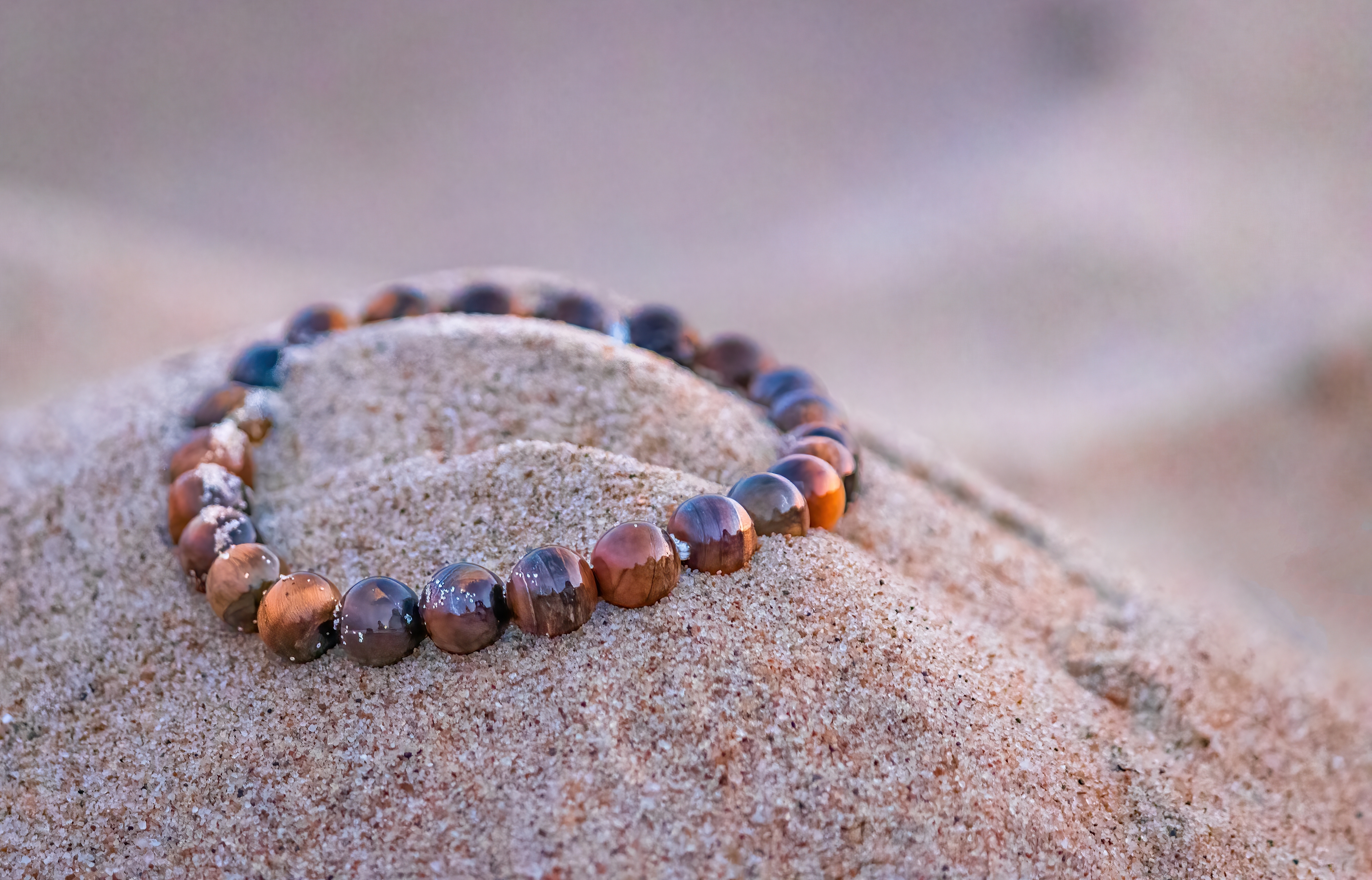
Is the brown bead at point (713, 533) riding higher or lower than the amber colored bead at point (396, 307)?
higher

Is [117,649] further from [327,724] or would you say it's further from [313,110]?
[313,110]

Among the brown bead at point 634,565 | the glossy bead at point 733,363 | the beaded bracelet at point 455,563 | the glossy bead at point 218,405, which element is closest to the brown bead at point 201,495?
the beaded bracelet at point 455,563

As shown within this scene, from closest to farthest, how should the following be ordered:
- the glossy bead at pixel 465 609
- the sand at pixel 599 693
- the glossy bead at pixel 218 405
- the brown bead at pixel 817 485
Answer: the sand at pixel 599 693
the glossy bead at pixel 465 609
the brown bead at pixel 817 485
the glossy bead at pixel 218 405

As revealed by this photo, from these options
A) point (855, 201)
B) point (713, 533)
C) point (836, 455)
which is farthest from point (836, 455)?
point (855, 201)

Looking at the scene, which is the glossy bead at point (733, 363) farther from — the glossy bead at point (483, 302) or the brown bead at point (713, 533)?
the brown bead at point (713, 533)

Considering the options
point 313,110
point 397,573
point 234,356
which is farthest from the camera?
point 313,110

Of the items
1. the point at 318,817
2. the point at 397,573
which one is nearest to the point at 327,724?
the point at 318,817
